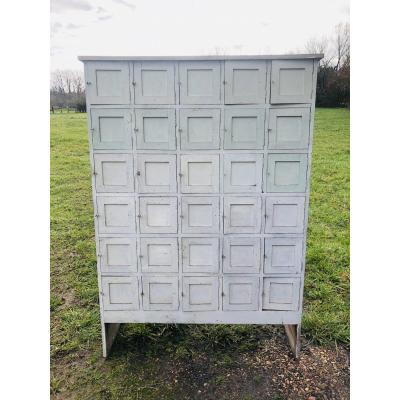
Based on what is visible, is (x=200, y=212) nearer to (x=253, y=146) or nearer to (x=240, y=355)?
(x=253, y=146)

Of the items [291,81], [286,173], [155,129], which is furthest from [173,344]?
[291,81]

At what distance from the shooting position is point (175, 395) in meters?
3.39

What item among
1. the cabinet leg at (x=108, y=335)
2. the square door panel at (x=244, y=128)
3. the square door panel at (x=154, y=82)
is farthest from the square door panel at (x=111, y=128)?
the cabinet leg at (x=108, y=335)

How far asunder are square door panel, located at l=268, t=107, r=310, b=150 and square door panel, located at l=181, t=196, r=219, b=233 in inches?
31.7

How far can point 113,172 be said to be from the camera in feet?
11.1

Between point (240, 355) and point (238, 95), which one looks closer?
point (238, 95)

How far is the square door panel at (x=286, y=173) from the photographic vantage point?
3293mm

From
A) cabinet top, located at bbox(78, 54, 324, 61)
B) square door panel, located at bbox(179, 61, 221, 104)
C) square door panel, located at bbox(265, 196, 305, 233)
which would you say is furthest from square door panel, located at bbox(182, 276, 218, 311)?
cabinet top, located at bbox(78, 54, 324, 61)

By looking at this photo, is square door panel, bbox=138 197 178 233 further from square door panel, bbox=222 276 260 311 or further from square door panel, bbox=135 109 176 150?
square door panel, bbox=222 276 260 311

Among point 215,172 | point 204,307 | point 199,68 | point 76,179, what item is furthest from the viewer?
point 76,179

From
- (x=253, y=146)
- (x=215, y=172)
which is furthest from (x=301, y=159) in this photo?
(x=215, y=172)

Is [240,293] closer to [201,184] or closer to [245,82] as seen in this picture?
[201,184]

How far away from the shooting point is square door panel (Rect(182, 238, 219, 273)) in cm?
353

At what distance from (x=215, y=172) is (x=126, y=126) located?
0.94 meters
